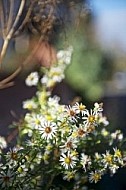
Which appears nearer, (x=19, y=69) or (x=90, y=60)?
(x=19, y=69)

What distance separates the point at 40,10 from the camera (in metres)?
1.55

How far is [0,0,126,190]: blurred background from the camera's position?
1.71 m

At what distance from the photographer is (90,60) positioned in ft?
6.66

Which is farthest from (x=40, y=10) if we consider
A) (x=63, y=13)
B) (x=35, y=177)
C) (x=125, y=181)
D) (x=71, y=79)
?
(x=125, y=181)

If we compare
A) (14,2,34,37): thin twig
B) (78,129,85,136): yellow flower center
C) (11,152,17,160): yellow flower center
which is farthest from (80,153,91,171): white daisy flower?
(14,2,34,37): thin twig

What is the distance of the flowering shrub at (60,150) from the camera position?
122cm

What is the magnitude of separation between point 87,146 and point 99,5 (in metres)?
0.68

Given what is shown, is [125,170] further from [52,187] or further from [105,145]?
[52,187]

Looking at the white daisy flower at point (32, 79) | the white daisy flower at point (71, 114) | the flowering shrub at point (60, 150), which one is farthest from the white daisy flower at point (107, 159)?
the white daisy flower at point (32, 79)

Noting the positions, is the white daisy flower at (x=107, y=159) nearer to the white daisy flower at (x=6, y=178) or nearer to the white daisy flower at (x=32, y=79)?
the white daisy flower at (x=6, y=178)

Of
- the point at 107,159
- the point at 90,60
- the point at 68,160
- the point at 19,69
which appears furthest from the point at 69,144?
the point at 90,60

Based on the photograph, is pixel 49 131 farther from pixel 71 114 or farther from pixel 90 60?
pixel 90 60

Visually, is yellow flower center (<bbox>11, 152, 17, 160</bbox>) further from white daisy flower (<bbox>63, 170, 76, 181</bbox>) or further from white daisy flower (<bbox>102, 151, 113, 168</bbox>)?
white daisy flower (<bbox>102, 151, 113, 168</bbox>)

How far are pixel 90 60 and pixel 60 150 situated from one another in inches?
32.3
